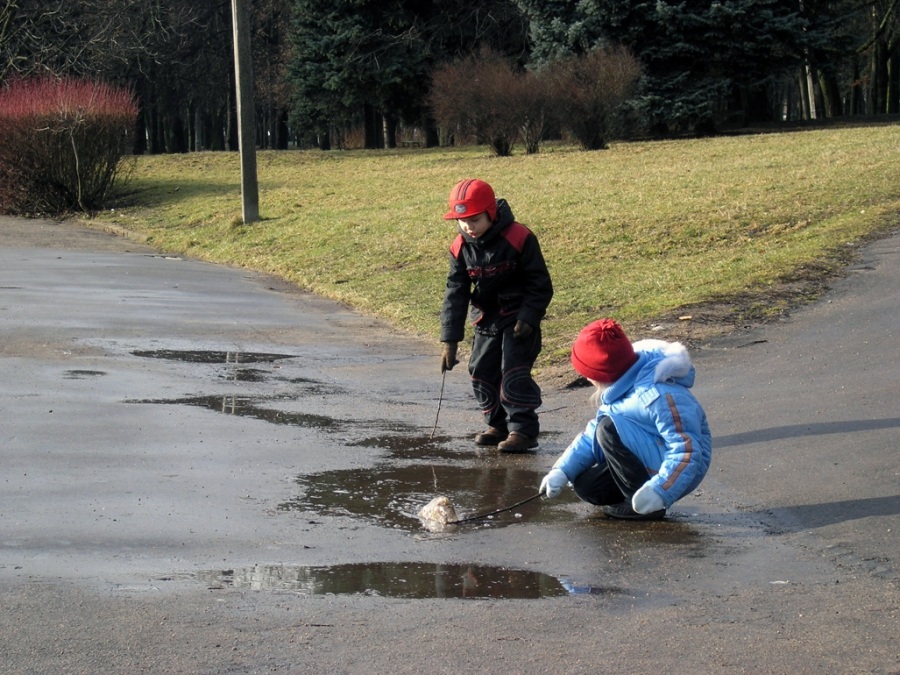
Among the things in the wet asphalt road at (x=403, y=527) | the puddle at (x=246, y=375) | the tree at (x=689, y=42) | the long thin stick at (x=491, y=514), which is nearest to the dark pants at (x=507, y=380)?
the wet asphalt road at (x=403, y=527)

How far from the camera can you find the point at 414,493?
243 inches

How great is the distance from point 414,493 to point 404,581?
1.43 metres

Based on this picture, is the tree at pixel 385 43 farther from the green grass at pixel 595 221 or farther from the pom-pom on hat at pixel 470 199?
the pom-pom on hat at pixel 470 199

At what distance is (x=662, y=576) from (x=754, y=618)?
1.86 feet

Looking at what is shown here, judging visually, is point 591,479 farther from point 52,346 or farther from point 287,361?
point 52,346

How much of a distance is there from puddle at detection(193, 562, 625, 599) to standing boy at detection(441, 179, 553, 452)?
2277 mm

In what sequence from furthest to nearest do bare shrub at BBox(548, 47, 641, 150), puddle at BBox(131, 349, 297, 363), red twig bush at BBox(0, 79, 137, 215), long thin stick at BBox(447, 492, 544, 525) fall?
bare shrub at BBox(548, 47, 641, 150)
red twig bush at BBox(0, 79, 137, 215)
puddle at BBox(131, 349, 297, 363)
long thin stick at BBox(447, 492, 544, 525)

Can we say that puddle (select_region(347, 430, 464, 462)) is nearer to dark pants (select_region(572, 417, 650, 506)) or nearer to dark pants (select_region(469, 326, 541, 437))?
dark pants (select_region(469, 326, 541, 437))

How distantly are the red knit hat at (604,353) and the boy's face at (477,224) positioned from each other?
1.64m

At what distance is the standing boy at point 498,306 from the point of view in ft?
23.2

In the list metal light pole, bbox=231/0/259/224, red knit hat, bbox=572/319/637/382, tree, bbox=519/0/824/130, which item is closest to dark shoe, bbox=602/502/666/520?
red knit hat, bbox=572/319/637/382

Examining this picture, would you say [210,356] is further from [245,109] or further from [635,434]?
[245,109]

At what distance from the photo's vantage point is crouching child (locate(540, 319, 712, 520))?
5.36 meters

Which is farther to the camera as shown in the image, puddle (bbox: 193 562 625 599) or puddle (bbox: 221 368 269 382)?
puddle (bbox: 221 368 269 382)
